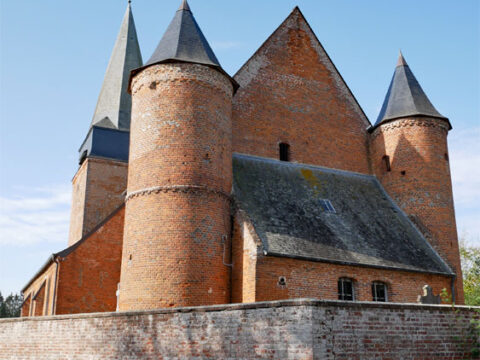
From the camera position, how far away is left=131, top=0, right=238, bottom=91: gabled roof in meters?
18.0

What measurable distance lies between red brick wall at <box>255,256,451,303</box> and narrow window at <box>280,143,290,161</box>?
6.06 meters

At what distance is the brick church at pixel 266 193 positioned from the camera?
1600 cm

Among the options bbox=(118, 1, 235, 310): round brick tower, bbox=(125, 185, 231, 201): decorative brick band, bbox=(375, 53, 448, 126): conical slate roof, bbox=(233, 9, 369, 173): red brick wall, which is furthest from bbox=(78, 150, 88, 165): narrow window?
bbox=(375, 53, 448, 126): conical slate roof

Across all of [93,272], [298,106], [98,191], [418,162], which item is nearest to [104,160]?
[98,191]

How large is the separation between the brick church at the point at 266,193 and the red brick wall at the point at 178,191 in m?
0.04

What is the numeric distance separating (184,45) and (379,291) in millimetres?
10711

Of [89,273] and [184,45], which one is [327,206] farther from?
[89,273]

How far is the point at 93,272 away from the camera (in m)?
19.6

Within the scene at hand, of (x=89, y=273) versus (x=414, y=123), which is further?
(x=414, y=123)

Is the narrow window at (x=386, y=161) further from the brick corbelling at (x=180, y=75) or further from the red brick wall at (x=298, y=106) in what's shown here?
the brick corbelling at (x=180, y=75)

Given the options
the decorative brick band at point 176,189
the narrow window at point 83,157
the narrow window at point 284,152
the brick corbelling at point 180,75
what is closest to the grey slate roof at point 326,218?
the narrow window at point 284,152

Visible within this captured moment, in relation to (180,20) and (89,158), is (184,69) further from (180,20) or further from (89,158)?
(89,158)

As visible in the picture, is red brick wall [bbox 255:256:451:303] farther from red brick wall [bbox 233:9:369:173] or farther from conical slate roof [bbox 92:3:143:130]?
conical slate roof [bbox 92:3:143:130]

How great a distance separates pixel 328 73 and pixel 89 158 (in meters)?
13.0
